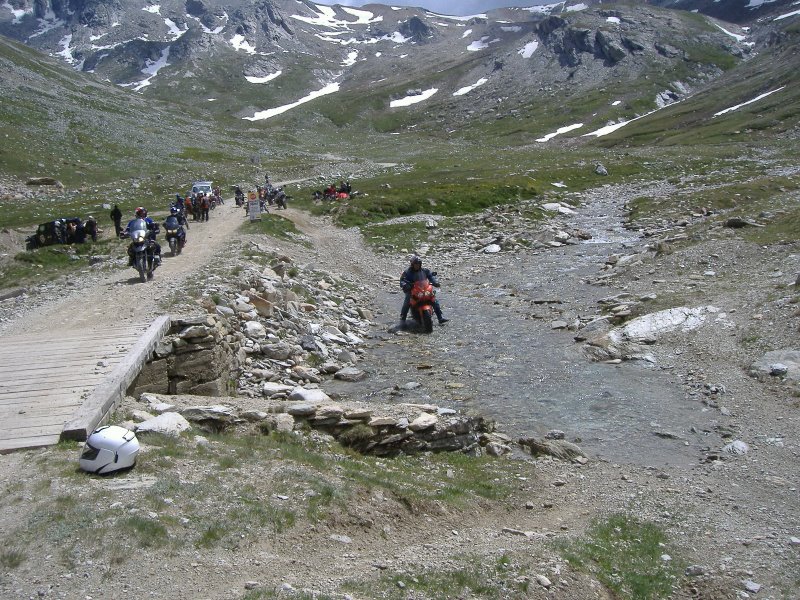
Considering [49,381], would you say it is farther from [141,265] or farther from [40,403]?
[141,265]

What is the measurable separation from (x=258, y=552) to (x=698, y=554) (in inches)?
271

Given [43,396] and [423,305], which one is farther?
[423,305]

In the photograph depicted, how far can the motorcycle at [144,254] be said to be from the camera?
24.2m

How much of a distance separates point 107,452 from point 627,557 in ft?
26.1

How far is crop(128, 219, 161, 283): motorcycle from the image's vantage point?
24217 millimetres

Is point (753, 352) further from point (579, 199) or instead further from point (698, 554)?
point (579, 199)

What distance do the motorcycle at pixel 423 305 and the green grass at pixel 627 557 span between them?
45.3 ft

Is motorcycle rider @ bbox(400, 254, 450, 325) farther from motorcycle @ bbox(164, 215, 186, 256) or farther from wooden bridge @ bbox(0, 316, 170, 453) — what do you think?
motorcycle @ bbox(164, 215, 186, 256)

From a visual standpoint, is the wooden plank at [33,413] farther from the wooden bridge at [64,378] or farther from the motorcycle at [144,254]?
the motorcycle at [144,254]

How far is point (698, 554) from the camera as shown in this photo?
409 inches

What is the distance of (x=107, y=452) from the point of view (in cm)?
942

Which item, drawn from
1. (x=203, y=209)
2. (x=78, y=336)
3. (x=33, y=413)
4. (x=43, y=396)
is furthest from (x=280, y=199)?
(x=33, y=413)

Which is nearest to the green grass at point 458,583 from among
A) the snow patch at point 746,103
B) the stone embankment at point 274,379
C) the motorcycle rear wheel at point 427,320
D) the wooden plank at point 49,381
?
the stone embankment at point 274,379

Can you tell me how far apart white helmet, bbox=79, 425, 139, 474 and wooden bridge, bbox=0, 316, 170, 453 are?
119cm
